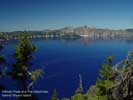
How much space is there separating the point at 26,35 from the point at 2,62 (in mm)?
4504

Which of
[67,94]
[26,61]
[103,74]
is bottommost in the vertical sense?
[67,94]

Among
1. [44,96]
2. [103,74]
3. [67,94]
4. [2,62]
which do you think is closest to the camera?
[2,62]

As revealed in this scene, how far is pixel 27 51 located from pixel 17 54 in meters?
0.77

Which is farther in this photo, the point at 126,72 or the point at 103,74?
the point at 103,74

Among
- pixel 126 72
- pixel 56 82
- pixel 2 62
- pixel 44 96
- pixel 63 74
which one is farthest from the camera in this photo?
pixel 63 74

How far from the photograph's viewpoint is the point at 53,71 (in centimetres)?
13488

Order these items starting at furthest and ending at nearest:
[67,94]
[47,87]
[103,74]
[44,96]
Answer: [47,87] → [67,94] → [44,96] → [103,74]

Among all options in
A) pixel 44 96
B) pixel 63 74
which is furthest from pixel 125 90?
pixel 63 74

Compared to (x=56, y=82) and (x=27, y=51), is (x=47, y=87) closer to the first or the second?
(x=56, y=82)

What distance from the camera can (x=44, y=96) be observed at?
87.1 metres

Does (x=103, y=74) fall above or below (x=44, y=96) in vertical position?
above

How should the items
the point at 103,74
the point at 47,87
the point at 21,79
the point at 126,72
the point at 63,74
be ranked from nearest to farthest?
the point at 126,72
the point at 21,79
the point at 103,74
the point at 47,87
the point at 63,74

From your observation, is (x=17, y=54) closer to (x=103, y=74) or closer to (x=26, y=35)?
(x=26, y=35)

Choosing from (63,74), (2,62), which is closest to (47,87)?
(63,74)
